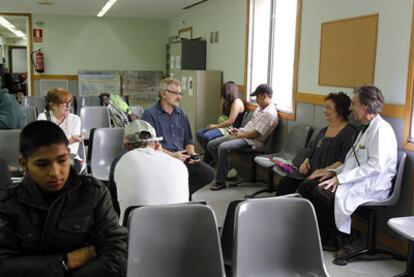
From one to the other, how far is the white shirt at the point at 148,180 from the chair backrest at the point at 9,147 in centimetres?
165

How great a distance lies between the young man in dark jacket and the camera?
1573 millimetres

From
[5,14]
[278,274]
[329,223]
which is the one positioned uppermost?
[5,14]

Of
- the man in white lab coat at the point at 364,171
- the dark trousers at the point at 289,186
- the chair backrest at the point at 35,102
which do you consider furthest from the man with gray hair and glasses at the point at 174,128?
the chair backrest at the point at 35,102

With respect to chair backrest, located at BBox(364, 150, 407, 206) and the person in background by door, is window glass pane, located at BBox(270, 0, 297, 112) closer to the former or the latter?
chair backrest, located at BBox(364, 150, 407, 206)

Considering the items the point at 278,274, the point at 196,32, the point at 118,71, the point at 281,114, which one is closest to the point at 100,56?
the point at 118,71

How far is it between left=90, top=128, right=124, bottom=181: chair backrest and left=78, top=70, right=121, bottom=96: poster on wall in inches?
265

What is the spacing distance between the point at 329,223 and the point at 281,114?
6.91 ft

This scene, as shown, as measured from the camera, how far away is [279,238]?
6.91 feet

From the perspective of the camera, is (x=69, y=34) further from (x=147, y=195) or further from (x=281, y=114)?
(x=147, y=195)

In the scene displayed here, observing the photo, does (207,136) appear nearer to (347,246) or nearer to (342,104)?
(342,104)

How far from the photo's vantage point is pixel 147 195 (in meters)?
2.39

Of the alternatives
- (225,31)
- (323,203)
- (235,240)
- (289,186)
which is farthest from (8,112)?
(225,31)

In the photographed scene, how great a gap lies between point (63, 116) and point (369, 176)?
266 cm

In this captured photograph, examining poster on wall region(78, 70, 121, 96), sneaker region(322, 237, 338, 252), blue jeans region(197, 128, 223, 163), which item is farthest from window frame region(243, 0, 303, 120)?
poster on wall region(78, 70, 121, 96)
